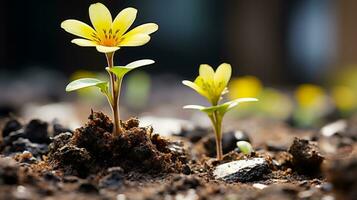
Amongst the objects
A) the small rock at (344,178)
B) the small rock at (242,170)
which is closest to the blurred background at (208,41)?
the small rock at (242,170)

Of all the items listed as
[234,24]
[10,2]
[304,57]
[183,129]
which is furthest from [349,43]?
[183,129]

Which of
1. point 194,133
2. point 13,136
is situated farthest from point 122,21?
point 194,133

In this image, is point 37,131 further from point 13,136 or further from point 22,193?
point 22,193

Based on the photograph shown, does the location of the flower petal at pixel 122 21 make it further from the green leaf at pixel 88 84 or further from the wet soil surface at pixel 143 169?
the wet soil surface at pixel 143 169

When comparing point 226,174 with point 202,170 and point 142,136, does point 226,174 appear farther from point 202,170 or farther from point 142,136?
point 142,136

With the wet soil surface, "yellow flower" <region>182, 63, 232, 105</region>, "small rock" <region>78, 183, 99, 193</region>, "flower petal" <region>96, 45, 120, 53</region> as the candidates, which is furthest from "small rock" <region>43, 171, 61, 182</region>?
"yellow flower" <region>182, 63, 232, 105</region>
